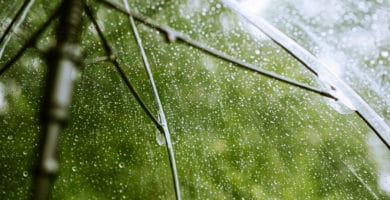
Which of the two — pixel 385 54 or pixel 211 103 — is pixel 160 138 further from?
pixel 385 54

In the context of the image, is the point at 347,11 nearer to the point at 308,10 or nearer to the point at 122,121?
the point at 308,10

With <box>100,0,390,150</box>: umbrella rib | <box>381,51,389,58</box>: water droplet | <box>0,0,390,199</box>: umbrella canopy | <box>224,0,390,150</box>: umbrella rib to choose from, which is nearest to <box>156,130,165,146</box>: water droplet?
<box>0,0,390,199</box>: umbrella canopy

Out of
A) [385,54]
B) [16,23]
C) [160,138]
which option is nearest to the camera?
[385,54]

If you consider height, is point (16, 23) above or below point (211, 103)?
above

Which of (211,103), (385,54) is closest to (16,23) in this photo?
(211,103)

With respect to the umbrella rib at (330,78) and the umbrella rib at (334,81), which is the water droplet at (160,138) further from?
the umbrella rib at (330,78)

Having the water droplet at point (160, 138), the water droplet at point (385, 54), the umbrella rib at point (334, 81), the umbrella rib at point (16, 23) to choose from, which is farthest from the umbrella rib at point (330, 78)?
the umbrella rib at point (16, 23)

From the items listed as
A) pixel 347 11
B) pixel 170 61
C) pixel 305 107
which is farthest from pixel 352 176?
pixel 170 61
